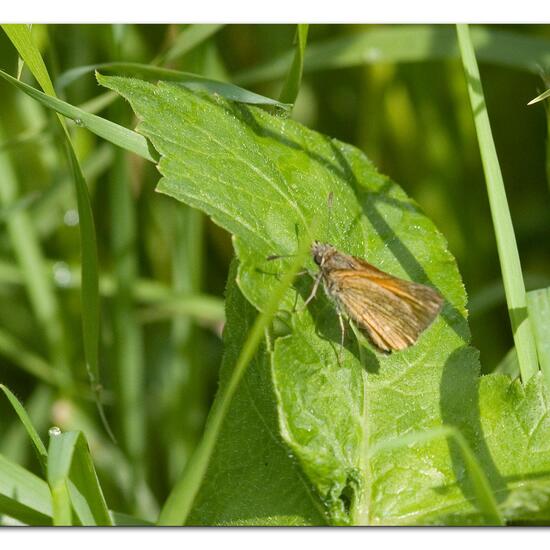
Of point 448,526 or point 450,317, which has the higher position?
point 450,317

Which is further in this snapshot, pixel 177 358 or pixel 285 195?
pixel 177 358

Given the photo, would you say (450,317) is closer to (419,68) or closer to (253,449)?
(253,449)

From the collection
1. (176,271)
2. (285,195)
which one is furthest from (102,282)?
(285,195)

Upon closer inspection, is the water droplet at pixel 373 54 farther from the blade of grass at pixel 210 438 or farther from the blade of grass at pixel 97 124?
the blade of grass at pixel 210 438

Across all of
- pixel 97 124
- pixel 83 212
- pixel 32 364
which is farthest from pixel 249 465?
pixel 32 364

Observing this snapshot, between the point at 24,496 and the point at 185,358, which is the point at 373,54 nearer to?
the point at 185,358

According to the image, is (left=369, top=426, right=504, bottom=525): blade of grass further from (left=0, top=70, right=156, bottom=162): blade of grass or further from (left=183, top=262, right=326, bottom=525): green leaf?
(left=0, top=70, right=156, bottom=162): blade of grass

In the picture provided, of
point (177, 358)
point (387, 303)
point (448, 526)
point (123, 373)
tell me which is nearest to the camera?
point (448, 526)

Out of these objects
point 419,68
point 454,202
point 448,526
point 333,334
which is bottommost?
point 448,526
